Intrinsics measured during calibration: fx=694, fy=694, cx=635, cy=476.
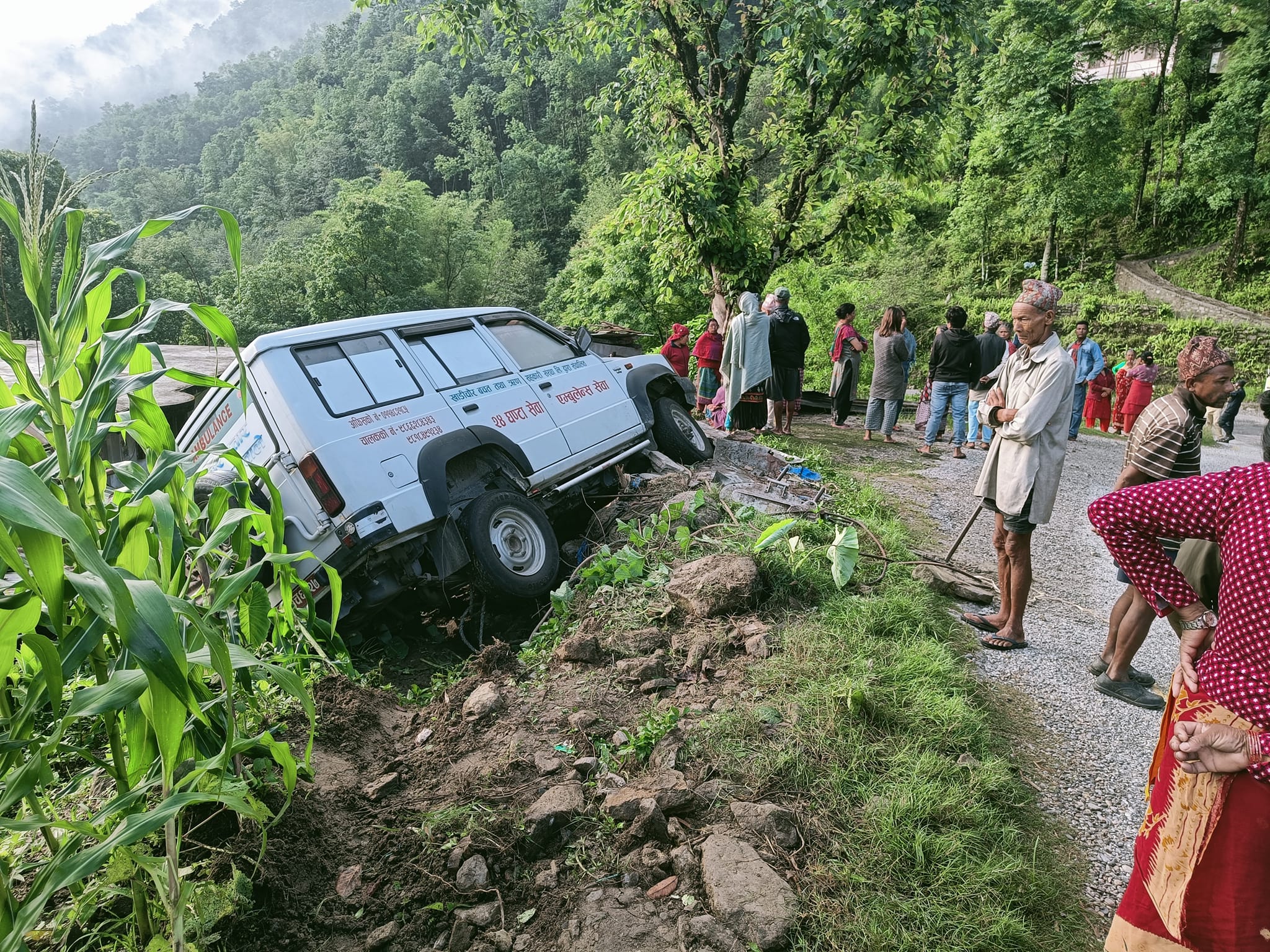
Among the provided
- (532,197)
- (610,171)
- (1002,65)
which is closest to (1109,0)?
(1002,65)

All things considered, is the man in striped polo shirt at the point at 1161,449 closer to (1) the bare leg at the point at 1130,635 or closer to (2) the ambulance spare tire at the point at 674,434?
(1) the bare leg at the point at 1130,635

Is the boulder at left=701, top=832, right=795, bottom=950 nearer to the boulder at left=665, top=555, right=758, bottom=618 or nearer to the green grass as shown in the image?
the green grass

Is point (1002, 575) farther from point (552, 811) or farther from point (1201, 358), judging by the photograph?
point (552, 811)

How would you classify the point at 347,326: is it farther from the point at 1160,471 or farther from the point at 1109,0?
the point at 1109,0

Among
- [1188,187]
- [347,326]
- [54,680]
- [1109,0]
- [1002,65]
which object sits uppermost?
[1109,0]

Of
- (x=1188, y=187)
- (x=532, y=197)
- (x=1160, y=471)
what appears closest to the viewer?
(x=1160, y=471)

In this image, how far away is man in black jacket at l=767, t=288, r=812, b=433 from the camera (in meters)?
9.05

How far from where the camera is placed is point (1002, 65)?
89.3ft

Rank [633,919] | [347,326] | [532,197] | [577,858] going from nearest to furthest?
[633,919]
[577,858]
[347,326]
[532,197]

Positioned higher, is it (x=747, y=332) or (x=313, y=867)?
(x=747, y=332)

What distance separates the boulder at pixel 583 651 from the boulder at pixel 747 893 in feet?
5.22

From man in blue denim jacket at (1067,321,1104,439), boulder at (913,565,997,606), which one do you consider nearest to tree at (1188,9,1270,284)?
man in blue denim jacket at (1067,321,1104,439)

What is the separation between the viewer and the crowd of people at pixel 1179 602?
1606mm

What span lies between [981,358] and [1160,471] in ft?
19.3
